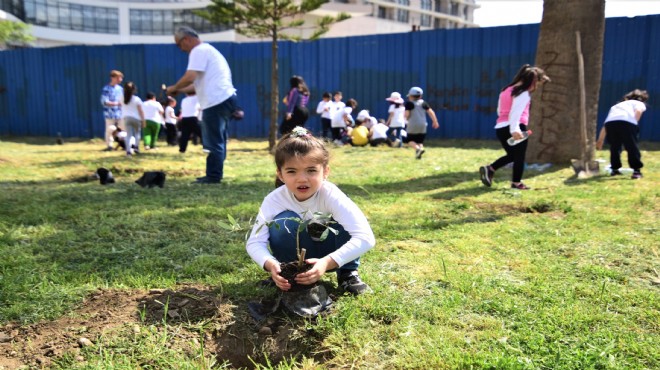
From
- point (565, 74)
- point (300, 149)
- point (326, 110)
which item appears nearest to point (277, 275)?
point (300, 149)

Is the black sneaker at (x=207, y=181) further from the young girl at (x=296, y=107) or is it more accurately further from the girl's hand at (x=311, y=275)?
the girl's hand at (x=311, y=275)

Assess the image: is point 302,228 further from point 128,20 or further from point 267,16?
point 128,20

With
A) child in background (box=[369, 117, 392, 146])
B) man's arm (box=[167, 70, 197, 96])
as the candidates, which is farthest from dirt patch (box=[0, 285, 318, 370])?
child in background (box=[369, 117, 392, 146])

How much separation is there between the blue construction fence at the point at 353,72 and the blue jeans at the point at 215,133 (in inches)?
371

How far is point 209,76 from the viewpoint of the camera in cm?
640

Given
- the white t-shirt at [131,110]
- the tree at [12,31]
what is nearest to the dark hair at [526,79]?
the white t-shirt at [131,110]

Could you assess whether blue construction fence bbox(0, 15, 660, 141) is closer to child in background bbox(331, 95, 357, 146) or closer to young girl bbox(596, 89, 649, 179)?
child in background bbox(331, 95, 357, 146)

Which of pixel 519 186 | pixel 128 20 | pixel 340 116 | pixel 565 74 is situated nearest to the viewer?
pixel 519 186

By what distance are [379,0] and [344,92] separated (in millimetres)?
44872

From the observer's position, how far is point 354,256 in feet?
8.09

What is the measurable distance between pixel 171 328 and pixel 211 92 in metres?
4.53

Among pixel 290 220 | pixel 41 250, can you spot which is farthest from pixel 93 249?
pixel 290 220

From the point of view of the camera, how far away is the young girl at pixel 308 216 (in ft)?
8.07

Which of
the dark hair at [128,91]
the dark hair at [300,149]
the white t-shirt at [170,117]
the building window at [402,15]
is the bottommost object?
the white t-shirt at [170,117]
